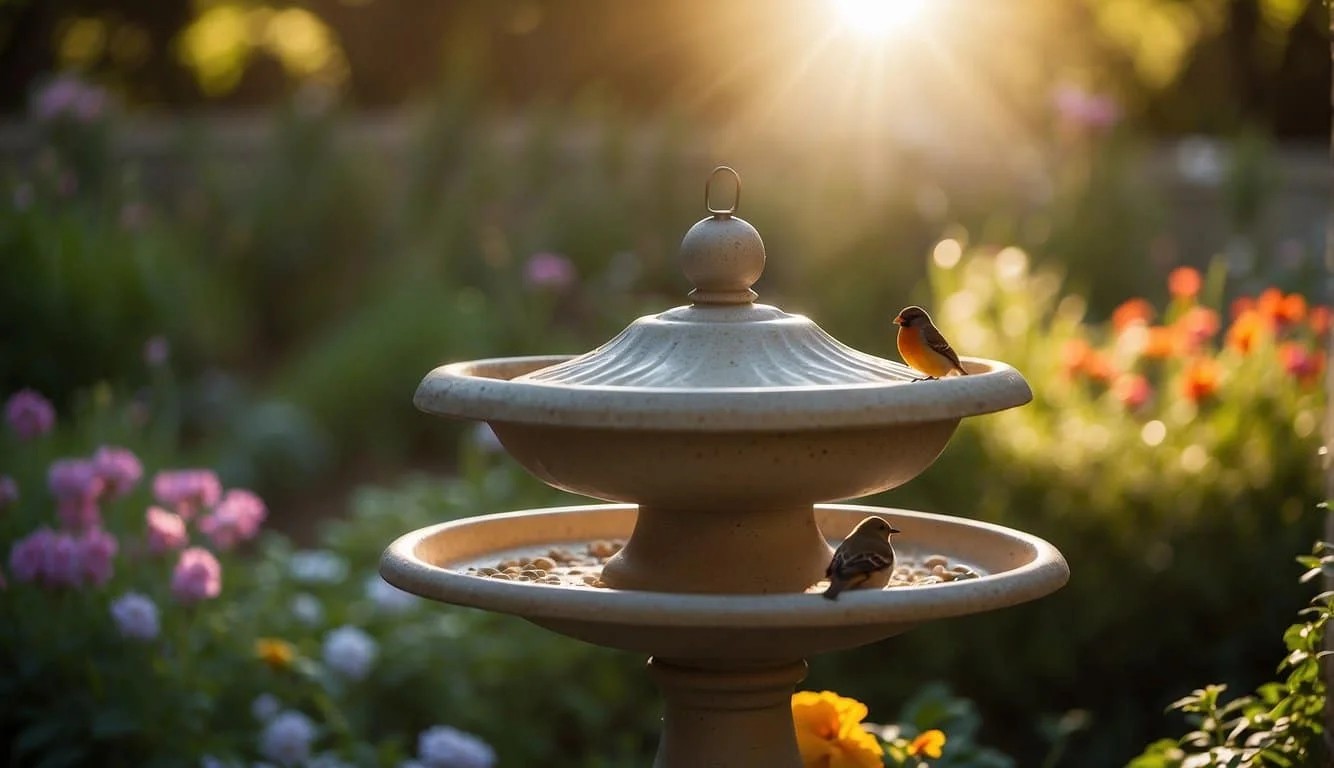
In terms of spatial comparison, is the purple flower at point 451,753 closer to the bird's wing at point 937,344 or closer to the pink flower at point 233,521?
the pink flower at point 233,521

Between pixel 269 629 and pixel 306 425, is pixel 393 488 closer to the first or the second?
pixel 306 425

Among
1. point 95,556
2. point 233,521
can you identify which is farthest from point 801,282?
point 95,556

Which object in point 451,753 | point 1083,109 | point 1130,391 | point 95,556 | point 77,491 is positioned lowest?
point 451,753

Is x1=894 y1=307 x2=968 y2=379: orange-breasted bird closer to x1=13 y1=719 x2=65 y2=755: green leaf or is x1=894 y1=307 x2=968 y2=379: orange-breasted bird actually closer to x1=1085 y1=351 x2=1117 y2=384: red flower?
x1=13 y1=719 x2=65 y2=755: green leaf

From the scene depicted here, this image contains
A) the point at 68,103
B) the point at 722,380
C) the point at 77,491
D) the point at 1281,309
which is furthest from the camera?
the point at 68,103

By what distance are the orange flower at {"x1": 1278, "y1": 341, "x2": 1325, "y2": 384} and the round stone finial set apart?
3.30 metres

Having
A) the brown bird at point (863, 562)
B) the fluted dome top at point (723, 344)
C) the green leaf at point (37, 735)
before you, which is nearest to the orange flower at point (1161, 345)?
Answer: the fluted dome top at point (723, 344)

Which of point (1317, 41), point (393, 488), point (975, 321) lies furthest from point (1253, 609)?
point (1317, 41)

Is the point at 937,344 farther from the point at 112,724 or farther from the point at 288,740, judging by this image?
the point at 112,724

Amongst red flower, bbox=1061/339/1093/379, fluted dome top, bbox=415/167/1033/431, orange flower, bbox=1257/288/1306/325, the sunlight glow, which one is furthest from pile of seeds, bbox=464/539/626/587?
the sunlight glow

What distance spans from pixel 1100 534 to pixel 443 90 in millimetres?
6935

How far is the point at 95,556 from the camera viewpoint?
3840mm

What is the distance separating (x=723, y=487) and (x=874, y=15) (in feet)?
40.0

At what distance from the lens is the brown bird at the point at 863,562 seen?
2.06m
